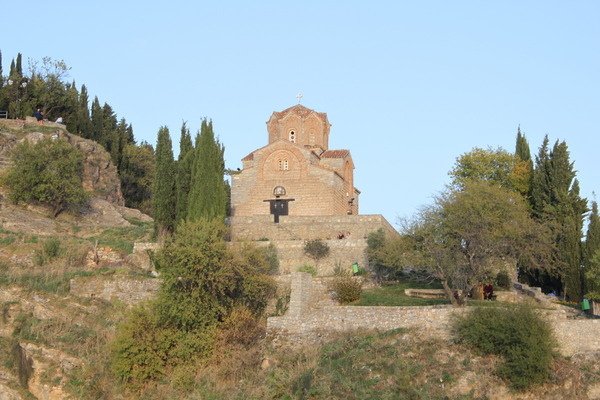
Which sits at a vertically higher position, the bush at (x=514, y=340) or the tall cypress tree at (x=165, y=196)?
the tall cypress tree at (x=165, y=196)

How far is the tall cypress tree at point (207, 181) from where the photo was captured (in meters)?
44.7

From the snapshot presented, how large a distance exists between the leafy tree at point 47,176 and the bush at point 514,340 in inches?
884

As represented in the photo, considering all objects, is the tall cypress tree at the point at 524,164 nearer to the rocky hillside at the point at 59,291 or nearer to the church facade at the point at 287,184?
the church facade at the point at 287,184

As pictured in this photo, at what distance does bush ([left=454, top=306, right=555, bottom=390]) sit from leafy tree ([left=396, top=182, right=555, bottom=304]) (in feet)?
14.1

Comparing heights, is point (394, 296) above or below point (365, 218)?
below

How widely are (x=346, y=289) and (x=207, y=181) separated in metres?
8.53

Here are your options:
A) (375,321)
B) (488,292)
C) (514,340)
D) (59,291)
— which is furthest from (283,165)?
(514,340)

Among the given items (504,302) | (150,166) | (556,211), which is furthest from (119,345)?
(150,166)

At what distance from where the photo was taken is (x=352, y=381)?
3384cm

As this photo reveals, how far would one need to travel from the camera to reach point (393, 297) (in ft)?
133

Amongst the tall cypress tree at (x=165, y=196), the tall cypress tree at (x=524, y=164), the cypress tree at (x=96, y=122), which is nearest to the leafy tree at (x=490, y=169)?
the tall cypress tree at (x=524, y=164)

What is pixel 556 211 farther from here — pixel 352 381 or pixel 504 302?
pixel 352 381

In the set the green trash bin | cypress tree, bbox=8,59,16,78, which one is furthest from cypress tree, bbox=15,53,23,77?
the green trash bin

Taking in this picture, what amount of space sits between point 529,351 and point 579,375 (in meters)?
1.67
